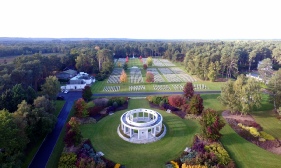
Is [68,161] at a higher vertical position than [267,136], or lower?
lower

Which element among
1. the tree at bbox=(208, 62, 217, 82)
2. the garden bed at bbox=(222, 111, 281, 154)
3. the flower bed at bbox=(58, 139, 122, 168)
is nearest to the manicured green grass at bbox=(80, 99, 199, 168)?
the flower bed at bbox=(58, 139, 122, 168)

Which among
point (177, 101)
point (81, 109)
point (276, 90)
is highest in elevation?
point (276, 90)

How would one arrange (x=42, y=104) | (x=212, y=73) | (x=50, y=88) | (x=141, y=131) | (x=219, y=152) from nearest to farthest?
(x=219, y=152), (x=141, y=131), (x=42, y=104), (x=50, y=88), (x=212, y=73)

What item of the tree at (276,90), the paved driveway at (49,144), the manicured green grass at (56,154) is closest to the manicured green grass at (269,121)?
the tree at (276,90)

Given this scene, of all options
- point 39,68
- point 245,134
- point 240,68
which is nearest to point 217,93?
point 245,134

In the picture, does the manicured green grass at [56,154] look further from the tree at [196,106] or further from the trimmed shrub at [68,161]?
the tree at [196,106]

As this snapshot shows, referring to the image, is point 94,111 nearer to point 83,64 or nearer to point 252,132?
point 252,132

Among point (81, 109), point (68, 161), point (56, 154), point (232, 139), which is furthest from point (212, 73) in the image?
point (68, 161)
